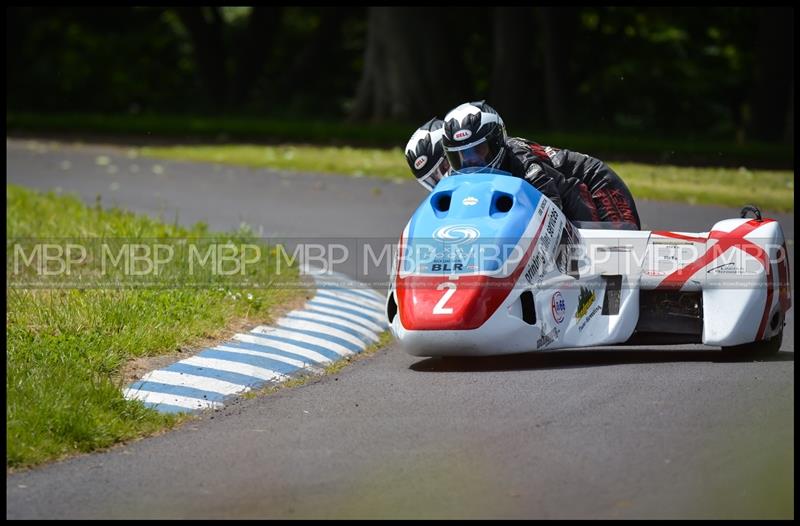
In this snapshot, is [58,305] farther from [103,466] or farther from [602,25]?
[602,25]

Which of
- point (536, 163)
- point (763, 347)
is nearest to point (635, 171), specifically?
point (536, 163)

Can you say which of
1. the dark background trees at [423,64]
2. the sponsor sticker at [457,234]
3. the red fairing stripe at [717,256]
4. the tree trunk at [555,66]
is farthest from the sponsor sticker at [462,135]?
the tree trunk at [555,66]

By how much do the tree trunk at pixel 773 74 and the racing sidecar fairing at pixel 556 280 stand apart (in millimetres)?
19356

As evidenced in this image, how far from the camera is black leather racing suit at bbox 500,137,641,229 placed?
9375 millimetres

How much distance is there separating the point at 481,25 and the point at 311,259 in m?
24.0

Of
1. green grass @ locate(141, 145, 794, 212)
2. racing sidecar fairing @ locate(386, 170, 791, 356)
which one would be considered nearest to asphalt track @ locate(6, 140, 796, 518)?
racing sidecar fairing @ locate(386, 170, 791, 356)

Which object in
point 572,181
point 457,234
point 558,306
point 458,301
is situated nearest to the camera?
point 458,301

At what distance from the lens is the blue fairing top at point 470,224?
8.35 metres

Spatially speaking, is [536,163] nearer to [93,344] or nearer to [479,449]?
[93,344]

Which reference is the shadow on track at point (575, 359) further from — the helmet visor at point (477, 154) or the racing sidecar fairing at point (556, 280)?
the helmet visor at point (477, 154)

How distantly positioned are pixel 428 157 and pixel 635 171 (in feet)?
34.9

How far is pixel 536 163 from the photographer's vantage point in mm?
9461

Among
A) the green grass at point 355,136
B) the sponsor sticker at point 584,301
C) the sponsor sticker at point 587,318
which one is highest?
the green grass at point 355,136

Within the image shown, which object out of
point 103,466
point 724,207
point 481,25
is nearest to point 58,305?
point 103,466
